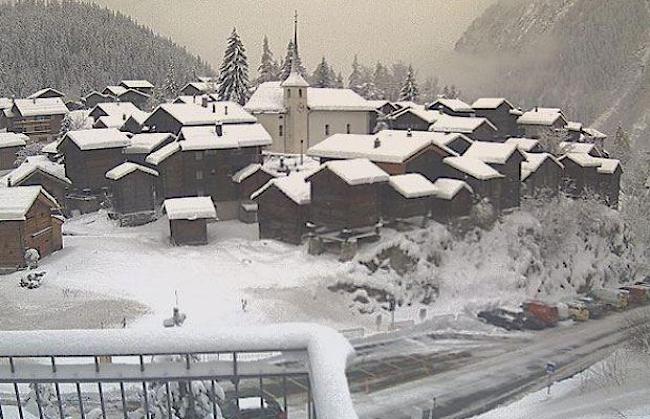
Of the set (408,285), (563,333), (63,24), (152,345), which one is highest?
(63,24)

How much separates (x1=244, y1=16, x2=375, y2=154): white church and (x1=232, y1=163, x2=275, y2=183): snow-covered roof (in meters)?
10.7

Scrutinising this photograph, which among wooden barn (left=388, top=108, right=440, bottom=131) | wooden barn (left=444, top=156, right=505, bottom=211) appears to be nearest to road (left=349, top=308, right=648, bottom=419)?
wooden barn (left=444, top=156, right=505, bottom=211)

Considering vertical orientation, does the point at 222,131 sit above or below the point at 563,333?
above

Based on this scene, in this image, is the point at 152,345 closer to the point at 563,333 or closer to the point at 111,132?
the point at 563,333

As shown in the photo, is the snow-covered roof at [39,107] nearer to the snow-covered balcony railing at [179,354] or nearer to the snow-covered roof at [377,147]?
the snow-covered roof at [377,147]

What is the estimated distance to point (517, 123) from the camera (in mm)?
44156

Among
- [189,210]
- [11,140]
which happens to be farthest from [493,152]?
[11,140]

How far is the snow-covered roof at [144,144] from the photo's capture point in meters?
29.6

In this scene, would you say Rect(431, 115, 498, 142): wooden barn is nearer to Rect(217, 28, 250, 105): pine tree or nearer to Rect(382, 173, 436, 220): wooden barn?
Rect(382, 173, 436, 220): wooden barn

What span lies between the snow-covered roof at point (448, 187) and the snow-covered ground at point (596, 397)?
28.9 ft

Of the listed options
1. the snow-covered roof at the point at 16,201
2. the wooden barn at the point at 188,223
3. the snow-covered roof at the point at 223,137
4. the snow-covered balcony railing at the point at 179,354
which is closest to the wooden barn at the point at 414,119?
the snow-covered roof at the point at 223,137

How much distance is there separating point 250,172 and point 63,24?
72026 mm

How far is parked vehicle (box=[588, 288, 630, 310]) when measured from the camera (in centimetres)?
2459

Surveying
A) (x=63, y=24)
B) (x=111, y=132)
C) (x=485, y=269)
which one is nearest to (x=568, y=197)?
(x=485, y=269)
